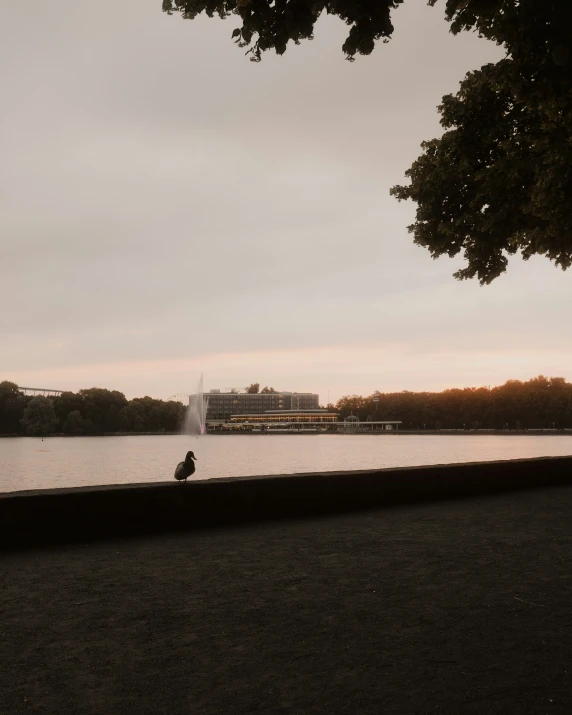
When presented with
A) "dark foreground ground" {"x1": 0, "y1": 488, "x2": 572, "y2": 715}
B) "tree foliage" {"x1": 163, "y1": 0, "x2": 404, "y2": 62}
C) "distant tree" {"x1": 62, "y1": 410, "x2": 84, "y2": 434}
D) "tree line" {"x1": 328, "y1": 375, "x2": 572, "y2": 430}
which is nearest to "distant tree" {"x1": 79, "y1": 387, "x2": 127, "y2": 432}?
"distant tree" {"x1": 62, "y1": 410, "x2": 84, "y2": 434}

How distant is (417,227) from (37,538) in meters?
10.7

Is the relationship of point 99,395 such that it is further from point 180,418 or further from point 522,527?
point 522,527

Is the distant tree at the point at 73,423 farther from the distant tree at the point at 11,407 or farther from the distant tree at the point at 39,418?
the distant tree at the point at 11,407

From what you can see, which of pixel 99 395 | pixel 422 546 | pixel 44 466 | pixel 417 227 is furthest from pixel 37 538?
pixel 99 395

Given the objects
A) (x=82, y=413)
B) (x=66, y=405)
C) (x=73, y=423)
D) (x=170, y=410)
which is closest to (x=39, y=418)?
(x=73, y=423)

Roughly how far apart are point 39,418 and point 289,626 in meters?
150

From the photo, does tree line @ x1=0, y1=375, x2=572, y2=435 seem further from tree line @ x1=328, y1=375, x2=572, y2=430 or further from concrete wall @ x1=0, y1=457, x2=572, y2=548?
concrete wall @ x1=0, y1=457, x2=572, y2=548

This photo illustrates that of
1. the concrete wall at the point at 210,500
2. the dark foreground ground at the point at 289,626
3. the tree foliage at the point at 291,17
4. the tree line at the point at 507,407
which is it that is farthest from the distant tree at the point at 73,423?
the tree foliage at the point at 291,17

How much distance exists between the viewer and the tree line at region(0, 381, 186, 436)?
14550cm

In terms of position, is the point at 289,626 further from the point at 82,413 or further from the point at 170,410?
the point at 170,410

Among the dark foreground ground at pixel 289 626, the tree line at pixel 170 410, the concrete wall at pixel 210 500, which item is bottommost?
the dark foreground ground at pixel 289 626

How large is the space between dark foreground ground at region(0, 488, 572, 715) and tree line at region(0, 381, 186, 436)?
146891 mm

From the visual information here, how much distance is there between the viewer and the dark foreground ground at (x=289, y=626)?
3270 mm

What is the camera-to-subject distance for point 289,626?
4.32 metres
